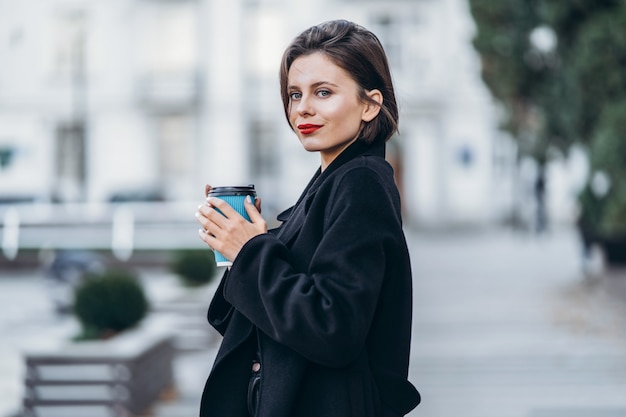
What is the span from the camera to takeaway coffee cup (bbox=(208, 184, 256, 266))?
2213 mm

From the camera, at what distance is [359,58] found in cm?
223

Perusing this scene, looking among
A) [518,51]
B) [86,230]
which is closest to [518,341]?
[518,51]

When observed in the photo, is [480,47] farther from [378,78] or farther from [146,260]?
[378,78]

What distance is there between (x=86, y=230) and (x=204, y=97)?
14.7 meters

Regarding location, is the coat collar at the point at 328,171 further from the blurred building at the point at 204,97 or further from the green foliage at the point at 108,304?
the blurred building at the point at 204,97

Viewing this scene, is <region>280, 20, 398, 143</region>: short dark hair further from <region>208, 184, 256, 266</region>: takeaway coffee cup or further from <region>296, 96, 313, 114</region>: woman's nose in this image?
<region>208, 184, 256, 266</region>: takeaway coffee cup

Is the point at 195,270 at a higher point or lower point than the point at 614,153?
lower

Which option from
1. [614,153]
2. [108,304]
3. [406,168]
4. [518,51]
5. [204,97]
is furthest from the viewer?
[406,168]

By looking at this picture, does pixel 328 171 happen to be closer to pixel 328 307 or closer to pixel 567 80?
pixel 328 307

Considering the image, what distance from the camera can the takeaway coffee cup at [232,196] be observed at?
87.1 inches

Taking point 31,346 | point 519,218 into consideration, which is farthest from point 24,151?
point 31,346

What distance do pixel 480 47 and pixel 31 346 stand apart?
11.0 m

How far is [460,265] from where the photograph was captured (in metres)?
20.3

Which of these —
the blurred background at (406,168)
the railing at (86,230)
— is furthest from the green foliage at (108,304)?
the railing at (86,230)
